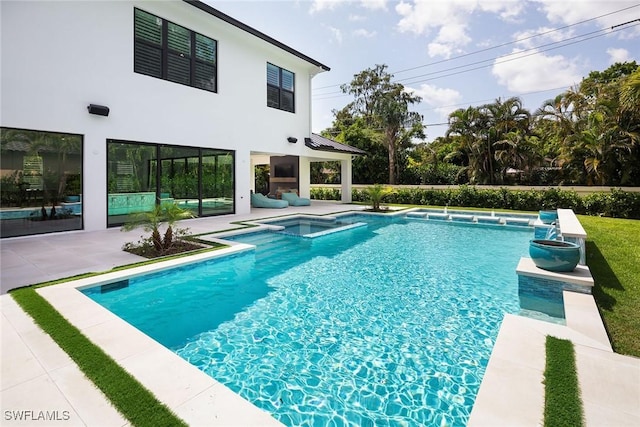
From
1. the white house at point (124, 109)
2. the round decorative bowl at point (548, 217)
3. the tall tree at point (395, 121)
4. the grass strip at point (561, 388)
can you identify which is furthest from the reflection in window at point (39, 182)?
the tall tree at point (395, 121)

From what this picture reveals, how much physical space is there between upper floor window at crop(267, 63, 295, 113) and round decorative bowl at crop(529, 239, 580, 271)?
13.9 m

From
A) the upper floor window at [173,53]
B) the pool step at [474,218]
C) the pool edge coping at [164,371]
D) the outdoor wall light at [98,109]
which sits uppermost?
the upper floor window at [173,53]

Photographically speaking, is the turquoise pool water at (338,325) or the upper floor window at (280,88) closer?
the turquoise pool water at (338,325)

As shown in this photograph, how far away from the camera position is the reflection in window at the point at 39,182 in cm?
915

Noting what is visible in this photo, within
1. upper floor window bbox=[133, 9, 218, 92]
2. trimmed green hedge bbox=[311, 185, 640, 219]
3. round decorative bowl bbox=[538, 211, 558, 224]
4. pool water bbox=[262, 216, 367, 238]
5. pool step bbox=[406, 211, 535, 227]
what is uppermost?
upper floor window bbox=[133, 9, 218, 92]

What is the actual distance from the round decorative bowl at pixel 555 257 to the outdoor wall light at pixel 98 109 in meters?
11.8

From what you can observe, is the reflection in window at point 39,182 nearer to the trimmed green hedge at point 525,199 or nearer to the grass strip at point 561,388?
the grass strip at point 561,388

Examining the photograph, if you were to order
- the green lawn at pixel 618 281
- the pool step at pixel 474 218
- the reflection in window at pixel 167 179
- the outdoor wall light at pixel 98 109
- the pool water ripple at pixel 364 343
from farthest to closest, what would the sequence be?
the pool step at pixel 474 218 < the reflection in window at pixel 167 179 < the outdoor wall light at pixel 98 109 < the green lawn at pixel 618 281 < the pool water ripple at pixel 364 343

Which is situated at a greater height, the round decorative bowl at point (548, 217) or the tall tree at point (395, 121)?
the tall tree at point (395, 121)

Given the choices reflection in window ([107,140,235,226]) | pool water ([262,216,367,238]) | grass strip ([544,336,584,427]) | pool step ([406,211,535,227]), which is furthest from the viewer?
pool step ([406,211,535,227])

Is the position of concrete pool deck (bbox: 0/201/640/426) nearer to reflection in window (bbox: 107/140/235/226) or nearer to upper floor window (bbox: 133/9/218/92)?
reflection in window (bbox: 107/140/235/226)

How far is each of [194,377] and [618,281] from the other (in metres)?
7.61

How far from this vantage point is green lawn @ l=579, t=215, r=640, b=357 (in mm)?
4184

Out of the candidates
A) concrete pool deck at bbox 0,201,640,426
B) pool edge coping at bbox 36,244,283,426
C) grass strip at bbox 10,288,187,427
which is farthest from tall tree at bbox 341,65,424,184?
grass strip at bbox 10,288,187,427
